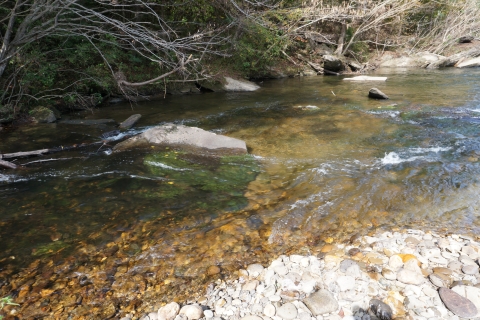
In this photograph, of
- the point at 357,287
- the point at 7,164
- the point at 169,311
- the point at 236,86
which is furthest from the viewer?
the point at 236,86

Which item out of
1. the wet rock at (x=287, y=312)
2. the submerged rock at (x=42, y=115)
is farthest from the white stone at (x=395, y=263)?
the submerged rock at (x=42, y=115)

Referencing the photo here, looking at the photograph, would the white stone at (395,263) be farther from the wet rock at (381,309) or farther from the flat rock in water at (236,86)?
the flat rock in water at (236,86)

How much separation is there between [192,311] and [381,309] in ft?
4.77

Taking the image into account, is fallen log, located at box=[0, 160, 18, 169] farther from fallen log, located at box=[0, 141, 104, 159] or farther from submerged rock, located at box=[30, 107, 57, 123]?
submerged rock, located at box=[30, 107, 57, 123]

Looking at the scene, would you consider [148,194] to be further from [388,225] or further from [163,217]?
[388,225]

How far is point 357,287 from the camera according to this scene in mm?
2494

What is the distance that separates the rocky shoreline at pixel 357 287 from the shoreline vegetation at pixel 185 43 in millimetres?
4033

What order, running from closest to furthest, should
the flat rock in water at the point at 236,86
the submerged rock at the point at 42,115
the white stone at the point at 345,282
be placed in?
the white stone at the point at 345,282 → the submerged rock at the point at 42,115 → the flat rock in water at the point at 236,86

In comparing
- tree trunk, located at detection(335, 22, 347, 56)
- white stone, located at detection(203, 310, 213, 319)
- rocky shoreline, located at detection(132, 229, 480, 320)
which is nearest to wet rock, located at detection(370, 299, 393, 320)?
rocky shoreline, located at detection(132, 229, 480, 320)

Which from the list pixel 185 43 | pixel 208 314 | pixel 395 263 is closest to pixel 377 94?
pixel 185 43

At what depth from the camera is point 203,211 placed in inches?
151

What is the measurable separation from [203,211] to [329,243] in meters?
1.60

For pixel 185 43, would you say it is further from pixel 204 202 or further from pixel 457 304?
pixel 457 304

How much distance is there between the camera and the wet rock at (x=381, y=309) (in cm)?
222
